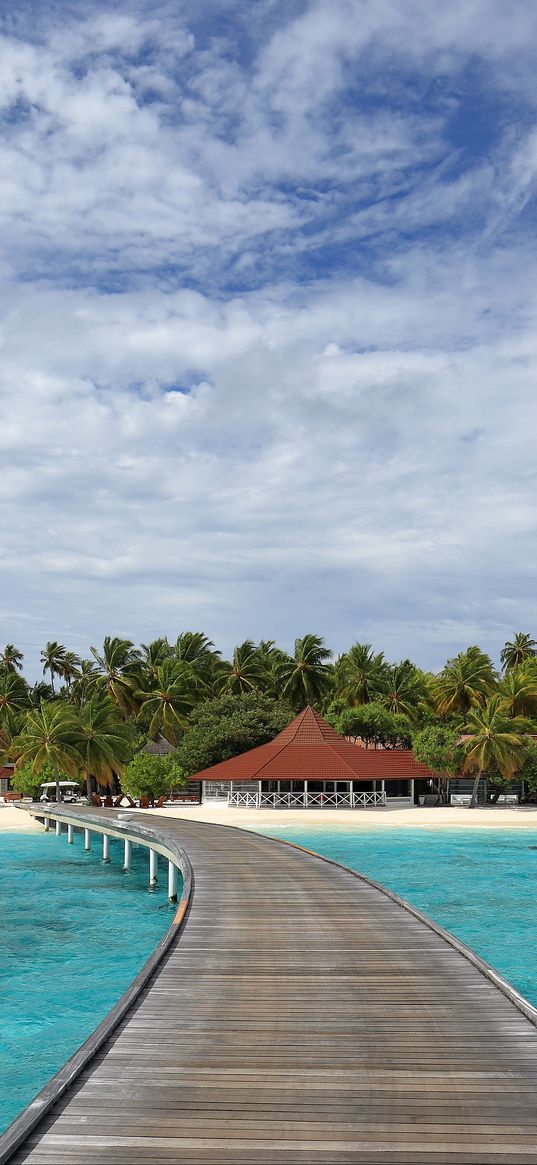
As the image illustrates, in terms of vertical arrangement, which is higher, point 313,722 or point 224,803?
point 313,722

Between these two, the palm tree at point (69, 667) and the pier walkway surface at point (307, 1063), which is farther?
the palm tree at point (69, 667)

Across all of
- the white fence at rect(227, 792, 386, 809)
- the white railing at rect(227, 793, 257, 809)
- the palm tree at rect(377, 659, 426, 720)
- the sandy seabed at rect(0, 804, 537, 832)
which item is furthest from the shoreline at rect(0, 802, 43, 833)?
the palm tree at rect(377, 659, 426, 720)

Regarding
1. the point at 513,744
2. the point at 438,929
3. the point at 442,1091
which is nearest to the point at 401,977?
the point at 438,929

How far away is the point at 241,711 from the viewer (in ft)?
199

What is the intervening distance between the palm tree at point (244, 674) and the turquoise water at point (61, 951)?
1528 inches

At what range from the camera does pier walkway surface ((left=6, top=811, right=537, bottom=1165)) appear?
243 inches

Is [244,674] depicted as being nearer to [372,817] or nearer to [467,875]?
[372,817]

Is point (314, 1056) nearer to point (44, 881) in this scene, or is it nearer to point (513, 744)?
point (44, 881)

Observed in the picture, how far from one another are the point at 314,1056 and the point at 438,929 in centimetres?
574

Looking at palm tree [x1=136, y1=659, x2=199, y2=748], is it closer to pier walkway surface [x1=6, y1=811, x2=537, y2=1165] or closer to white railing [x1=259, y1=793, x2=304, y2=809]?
white railing [x1=259, y1=793, x2=304, y2=809]

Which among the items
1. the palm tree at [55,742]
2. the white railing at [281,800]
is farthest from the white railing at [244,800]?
the palm tree at [55,742]

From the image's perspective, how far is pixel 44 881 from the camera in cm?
3139

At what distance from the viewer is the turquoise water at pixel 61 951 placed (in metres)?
14.5

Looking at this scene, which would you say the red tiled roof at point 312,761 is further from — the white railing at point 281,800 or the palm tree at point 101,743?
the palm tree at point 101,743
